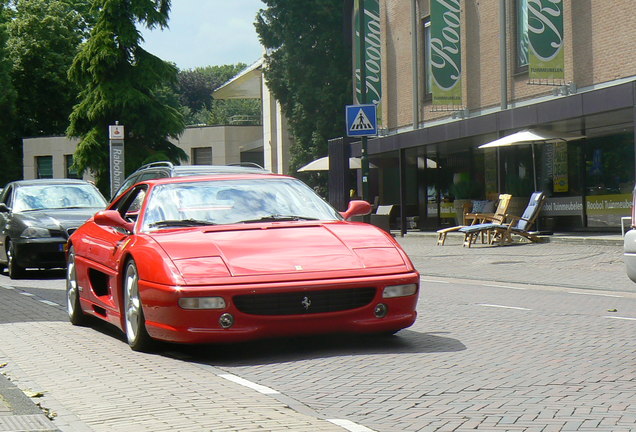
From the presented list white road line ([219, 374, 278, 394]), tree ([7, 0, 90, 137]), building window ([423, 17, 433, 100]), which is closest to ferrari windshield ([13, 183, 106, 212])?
white road line ([219, 374, 278, 394])

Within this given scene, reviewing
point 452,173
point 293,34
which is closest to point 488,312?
point 452,173

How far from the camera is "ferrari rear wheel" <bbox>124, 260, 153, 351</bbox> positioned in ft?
27.9

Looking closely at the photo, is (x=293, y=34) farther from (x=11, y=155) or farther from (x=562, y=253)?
(x=562, y=253)

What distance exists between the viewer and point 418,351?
27.2 feet

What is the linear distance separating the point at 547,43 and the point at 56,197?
522 inches

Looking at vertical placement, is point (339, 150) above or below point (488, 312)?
above

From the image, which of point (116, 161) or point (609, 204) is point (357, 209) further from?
point (116, 161)

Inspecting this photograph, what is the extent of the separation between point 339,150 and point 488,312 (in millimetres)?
28472

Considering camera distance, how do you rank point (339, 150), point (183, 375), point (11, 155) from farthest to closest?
point (11, 155)
point (339, 150)
point (183, 375)

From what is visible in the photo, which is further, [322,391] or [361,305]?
[361,305]

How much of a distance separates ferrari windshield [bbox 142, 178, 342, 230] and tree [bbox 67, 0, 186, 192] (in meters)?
39.8

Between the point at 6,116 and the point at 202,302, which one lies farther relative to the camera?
the point at 6,116

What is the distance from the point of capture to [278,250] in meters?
8.24

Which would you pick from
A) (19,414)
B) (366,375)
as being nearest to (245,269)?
(366,375)
